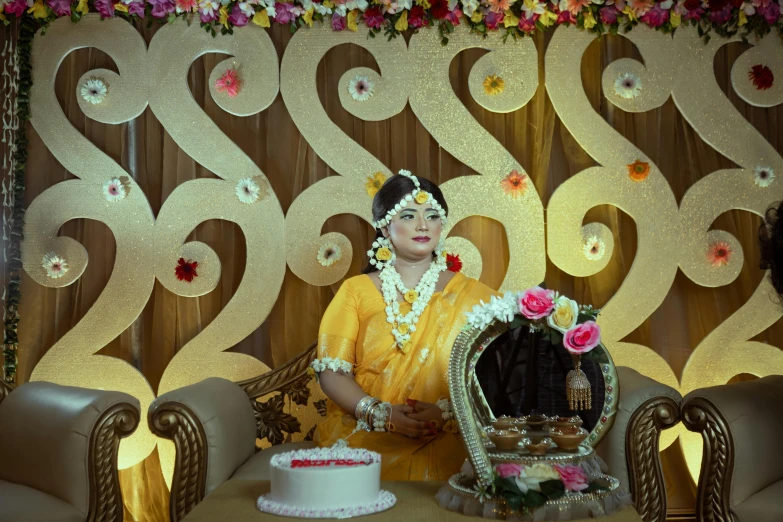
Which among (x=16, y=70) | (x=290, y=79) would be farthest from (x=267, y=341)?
(x=16, y=70)

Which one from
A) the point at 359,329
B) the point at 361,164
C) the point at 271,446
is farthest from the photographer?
the point at 361,164

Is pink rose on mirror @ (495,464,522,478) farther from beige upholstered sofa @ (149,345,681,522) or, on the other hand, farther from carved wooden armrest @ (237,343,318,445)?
carved wooden armrest @ (237,343,318,445)

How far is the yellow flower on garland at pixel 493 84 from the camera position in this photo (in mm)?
4109

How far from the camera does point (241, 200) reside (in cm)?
407

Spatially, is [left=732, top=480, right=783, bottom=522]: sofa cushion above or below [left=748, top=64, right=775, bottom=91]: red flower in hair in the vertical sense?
below

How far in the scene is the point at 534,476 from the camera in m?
1.97

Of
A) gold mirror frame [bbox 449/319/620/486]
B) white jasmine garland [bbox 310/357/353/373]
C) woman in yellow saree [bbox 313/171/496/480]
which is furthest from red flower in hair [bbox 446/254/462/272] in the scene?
gold mirror frame [bbox 449/319/620/486]

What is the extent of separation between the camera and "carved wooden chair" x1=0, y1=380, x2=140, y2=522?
2840 mm

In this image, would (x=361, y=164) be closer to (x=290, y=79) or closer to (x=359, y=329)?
(x=290, y=79)

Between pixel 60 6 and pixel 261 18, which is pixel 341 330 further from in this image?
pixel 60 6

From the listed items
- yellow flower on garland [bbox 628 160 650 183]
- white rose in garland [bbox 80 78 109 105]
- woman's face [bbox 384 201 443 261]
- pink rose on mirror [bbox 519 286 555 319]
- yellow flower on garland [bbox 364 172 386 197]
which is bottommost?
pink rose on mirror [bbox 519 286 555 319]

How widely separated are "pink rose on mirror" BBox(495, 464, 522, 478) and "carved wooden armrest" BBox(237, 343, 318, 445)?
6.50 feet

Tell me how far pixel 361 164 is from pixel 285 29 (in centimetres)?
81

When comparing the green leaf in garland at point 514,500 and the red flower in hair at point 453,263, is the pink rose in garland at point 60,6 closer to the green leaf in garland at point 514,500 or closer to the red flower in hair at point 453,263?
the red flower in hair at point 453,263
